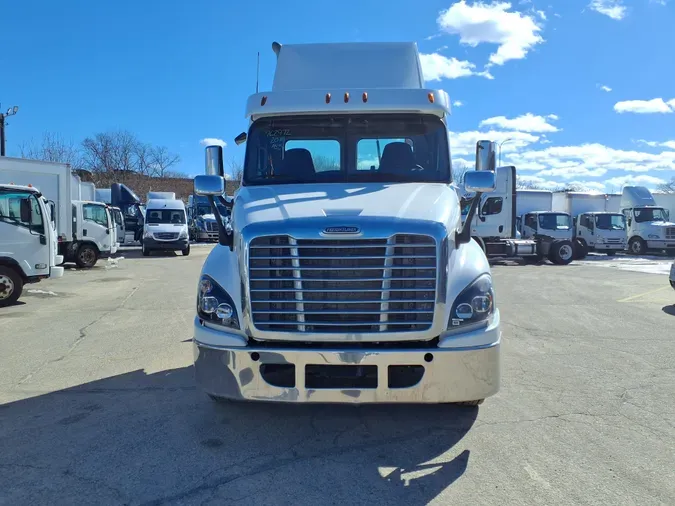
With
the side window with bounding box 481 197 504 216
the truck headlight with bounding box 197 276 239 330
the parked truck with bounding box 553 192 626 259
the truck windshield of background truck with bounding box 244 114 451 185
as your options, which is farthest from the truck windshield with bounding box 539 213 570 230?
the truck headlight with bounding box 197 276 239 330

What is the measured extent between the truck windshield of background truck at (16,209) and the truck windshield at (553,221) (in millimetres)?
19970

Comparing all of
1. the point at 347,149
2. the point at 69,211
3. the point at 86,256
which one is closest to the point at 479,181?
the point at 347,149

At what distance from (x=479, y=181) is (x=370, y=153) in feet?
3.41

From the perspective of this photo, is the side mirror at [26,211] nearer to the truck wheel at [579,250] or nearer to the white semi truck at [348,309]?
the white semi truck at [348,309]

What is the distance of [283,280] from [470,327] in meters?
1.37

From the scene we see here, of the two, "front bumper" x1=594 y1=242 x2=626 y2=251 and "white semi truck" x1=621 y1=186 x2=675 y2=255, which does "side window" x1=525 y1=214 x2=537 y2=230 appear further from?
"white semi truck" x1=621 y1=186 x2=675 y2=255

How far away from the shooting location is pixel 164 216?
2555cm

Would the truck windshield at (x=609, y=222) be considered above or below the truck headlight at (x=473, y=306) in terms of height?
above

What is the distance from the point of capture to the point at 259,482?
3514 mm

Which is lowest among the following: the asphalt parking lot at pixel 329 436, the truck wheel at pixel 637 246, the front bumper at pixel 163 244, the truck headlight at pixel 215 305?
the asphalt parking lot at pixel 329 436

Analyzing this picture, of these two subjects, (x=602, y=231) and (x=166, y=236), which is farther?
(x=602, y=231)

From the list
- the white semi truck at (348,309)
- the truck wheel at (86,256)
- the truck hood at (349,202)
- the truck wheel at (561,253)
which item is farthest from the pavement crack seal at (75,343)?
the truck wheel at (561,253)

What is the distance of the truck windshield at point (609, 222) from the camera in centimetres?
2747

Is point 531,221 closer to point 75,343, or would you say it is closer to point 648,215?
point 648,215
